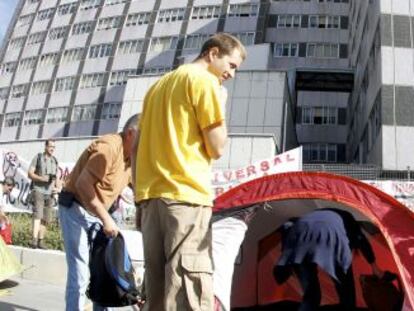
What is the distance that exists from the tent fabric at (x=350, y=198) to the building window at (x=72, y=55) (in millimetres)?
47692

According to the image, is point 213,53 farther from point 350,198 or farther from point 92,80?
point 92,80

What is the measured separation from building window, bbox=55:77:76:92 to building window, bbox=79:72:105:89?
1.10 meters

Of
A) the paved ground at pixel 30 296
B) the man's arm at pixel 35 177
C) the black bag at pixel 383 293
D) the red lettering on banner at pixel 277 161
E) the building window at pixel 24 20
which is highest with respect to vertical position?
the building window at pixel 24 20

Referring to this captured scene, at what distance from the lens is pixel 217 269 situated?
4.60 meters

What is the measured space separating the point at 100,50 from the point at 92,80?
303 centimetres

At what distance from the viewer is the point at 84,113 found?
156 ft

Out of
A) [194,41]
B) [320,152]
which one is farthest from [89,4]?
[320,152]

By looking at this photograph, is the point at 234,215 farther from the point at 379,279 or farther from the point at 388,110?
the point at 388,110

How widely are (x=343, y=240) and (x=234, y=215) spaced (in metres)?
0.98

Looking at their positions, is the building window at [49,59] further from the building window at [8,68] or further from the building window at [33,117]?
the building window at [33,117]

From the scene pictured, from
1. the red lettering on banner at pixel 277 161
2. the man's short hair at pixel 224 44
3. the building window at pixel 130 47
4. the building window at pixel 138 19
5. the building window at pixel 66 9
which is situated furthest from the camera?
the building window at pixel 66 9

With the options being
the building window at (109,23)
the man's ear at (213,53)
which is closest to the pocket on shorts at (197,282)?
the man's ear at (213,53)

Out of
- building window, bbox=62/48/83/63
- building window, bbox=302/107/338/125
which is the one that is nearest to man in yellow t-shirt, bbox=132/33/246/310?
building window, bbox=302/107/338/125

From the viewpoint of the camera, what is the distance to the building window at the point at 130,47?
156ft
